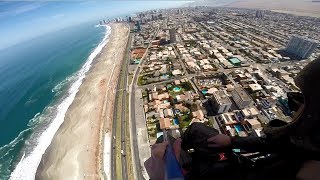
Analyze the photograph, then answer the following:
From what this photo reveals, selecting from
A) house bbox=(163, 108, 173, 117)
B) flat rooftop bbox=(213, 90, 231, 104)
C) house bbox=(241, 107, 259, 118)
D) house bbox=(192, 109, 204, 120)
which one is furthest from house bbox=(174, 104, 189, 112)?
house bbox=(241, 107, 259, 118)

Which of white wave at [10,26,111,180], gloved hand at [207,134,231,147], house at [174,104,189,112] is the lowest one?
white wave at [10,26,111,180]

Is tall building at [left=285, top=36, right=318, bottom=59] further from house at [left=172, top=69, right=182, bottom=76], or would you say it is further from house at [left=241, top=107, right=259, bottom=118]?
house at [left=172, top=69, right=182, bottom=76]

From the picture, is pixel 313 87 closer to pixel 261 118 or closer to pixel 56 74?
pixel 261 118

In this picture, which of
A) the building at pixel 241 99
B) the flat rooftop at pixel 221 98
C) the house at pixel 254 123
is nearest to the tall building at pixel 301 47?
the building at pixel 241 99

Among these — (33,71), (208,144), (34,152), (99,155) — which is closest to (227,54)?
(99,155)

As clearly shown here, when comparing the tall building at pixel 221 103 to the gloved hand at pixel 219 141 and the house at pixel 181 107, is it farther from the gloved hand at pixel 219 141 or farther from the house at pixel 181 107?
the gloved hand at pixel 219 141

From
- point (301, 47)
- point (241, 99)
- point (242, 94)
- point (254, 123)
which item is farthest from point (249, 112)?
point (301, 47)

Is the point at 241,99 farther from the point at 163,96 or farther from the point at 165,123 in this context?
the point at 163,96

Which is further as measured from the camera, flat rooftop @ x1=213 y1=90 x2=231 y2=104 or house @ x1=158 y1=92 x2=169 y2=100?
house @ x1=158 y1=92 x2=169 y2=100

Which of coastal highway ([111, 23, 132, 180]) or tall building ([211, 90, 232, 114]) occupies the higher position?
tall building ([211, 90, 232, 114])
